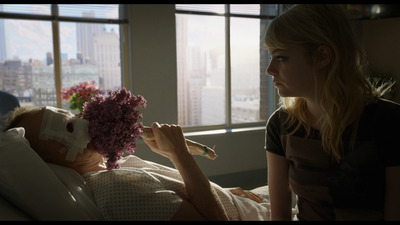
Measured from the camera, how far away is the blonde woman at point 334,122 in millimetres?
1075

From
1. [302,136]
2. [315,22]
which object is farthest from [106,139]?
[315,22]

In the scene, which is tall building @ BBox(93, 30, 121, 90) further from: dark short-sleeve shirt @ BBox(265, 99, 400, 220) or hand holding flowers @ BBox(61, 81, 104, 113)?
dark short-sleeve shirt @ BBox(265, 99, 400, 220)

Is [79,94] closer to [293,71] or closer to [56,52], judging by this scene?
[56,52]

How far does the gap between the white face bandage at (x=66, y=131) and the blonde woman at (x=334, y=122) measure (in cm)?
80

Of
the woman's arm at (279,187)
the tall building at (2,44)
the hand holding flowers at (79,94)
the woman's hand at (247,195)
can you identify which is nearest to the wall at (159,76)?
the hand holding flowers at (79,94)

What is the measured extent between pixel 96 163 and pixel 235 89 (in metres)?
4.07

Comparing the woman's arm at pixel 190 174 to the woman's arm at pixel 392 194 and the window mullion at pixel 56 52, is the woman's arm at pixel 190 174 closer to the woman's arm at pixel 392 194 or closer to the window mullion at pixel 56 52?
the woman's arm at pixel 392 194

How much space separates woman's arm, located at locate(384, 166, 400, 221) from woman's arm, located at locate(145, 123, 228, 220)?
57 cm

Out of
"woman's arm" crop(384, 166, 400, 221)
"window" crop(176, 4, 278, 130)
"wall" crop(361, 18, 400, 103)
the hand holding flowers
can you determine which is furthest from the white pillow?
"wall" crop(361, 18, 400, 103)

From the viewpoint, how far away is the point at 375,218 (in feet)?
3.66

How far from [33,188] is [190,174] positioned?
0.57 m

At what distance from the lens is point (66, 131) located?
1.36m

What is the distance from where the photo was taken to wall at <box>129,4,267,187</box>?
4363 mm
